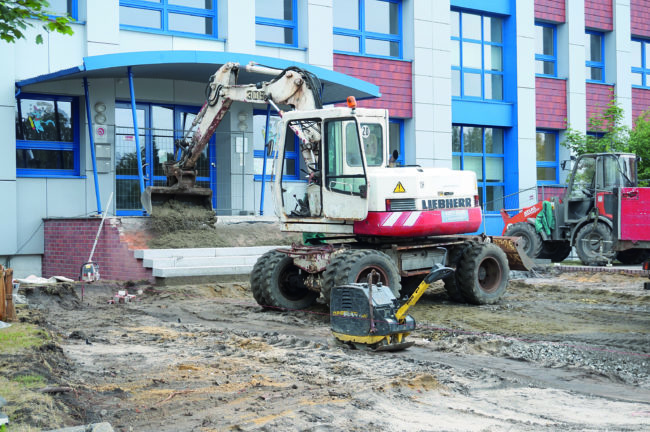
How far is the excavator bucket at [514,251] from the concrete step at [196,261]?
17.2 ft

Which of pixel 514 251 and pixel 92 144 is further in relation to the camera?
pixel 92 144

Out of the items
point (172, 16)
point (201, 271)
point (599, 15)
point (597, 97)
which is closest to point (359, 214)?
point (201, 271)

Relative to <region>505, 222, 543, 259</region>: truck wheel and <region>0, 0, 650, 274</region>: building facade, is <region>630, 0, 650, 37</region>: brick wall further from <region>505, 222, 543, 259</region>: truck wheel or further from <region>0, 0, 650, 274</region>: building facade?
<region>505, 222, 543, 259</region>: truck wheel

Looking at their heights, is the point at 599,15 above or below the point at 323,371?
above

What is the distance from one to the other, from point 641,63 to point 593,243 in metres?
14.3

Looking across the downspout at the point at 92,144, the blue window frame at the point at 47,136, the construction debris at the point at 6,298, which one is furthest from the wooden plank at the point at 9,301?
the blue window frame at the point at 47,136

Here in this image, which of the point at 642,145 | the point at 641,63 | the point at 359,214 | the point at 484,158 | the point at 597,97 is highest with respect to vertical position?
the point at 641,63

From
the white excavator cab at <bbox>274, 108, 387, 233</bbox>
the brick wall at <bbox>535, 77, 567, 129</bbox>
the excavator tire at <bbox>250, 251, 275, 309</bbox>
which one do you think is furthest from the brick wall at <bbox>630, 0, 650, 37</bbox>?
the excavator tire at <bbox>250, 251, 275, 309</bbox>

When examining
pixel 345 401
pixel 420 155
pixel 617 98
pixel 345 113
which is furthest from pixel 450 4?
pixel 345 401

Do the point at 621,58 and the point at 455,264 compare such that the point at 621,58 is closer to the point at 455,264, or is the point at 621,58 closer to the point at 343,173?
the point at 455,264

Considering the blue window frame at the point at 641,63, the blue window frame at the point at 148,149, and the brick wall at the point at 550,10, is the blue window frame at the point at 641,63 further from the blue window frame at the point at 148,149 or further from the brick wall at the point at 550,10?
the blue window frame at the point at 148,149

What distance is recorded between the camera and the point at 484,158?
26422 mm

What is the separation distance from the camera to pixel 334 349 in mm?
9062

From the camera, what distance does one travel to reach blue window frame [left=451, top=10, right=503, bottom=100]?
25761mm
